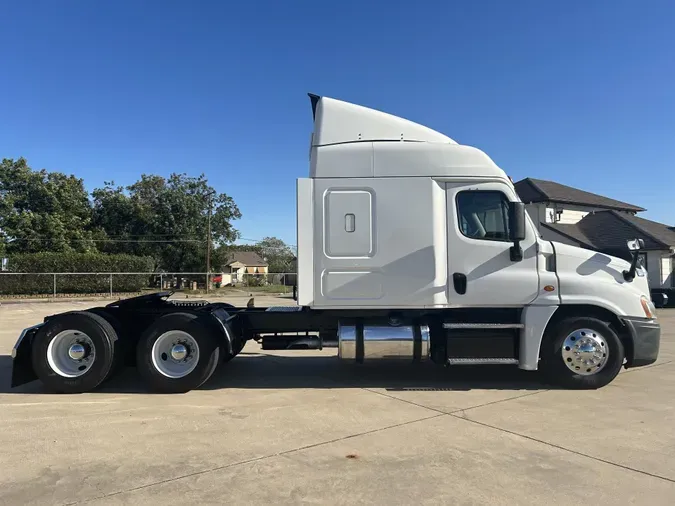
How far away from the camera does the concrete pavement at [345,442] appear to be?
140 inches

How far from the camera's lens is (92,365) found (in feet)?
20.9

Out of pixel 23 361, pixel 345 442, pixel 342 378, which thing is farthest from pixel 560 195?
pixel 23 361

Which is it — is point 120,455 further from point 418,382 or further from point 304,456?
point 418,382

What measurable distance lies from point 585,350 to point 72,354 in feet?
22.1

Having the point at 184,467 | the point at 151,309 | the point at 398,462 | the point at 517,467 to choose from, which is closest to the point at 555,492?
the point at 517,467

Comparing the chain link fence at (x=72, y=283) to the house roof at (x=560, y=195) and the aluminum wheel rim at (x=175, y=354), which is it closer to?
the house roof at (x=560, y=195)

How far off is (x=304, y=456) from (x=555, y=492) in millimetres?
1996

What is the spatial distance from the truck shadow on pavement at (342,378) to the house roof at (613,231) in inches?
741

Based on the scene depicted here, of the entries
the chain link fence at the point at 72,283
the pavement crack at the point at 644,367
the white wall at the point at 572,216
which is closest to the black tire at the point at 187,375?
the pavement crack at the point at 644,367

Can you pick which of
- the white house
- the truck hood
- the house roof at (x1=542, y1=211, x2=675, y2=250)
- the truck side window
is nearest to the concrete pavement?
the truck hood

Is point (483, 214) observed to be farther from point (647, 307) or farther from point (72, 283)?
point (72, 283)

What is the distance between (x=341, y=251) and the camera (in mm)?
6273

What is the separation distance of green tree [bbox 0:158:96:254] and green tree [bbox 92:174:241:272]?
166 inches

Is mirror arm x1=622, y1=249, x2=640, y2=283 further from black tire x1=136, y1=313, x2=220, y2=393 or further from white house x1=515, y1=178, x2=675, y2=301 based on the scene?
white house x1=515, y1=178, x2=675, y2=301
